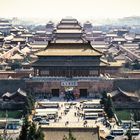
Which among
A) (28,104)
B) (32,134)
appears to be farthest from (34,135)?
(28,104)

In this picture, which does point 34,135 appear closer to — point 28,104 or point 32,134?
point 32,134

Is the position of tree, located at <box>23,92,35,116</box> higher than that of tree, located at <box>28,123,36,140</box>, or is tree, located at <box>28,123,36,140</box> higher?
tree, located at <box>28,123,36,140</box>

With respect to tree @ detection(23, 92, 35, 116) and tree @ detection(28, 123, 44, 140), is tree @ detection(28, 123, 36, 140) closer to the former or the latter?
tree @ detection(28, 123, 44, 140)

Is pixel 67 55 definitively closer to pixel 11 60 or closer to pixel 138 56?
pixel 11 60

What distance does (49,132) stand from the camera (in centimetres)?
2809

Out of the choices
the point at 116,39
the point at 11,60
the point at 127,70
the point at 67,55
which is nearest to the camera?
the point at 67,55

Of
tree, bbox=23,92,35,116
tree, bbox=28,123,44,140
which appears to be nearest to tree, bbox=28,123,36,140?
tree, bbox=28,123,44,140

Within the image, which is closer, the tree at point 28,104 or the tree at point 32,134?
the tree at point 32,134

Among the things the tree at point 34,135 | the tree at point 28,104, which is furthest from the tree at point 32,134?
the tree at point 28,104

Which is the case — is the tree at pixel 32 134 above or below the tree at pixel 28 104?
above

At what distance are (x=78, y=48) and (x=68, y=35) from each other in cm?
2356

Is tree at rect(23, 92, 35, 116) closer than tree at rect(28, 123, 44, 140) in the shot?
No

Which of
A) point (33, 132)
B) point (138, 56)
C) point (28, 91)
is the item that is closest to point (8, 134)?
point (33, 132)

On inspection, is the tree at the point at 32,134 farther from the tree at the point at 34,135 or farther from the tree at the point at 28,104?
the tree at the point at 28,104
